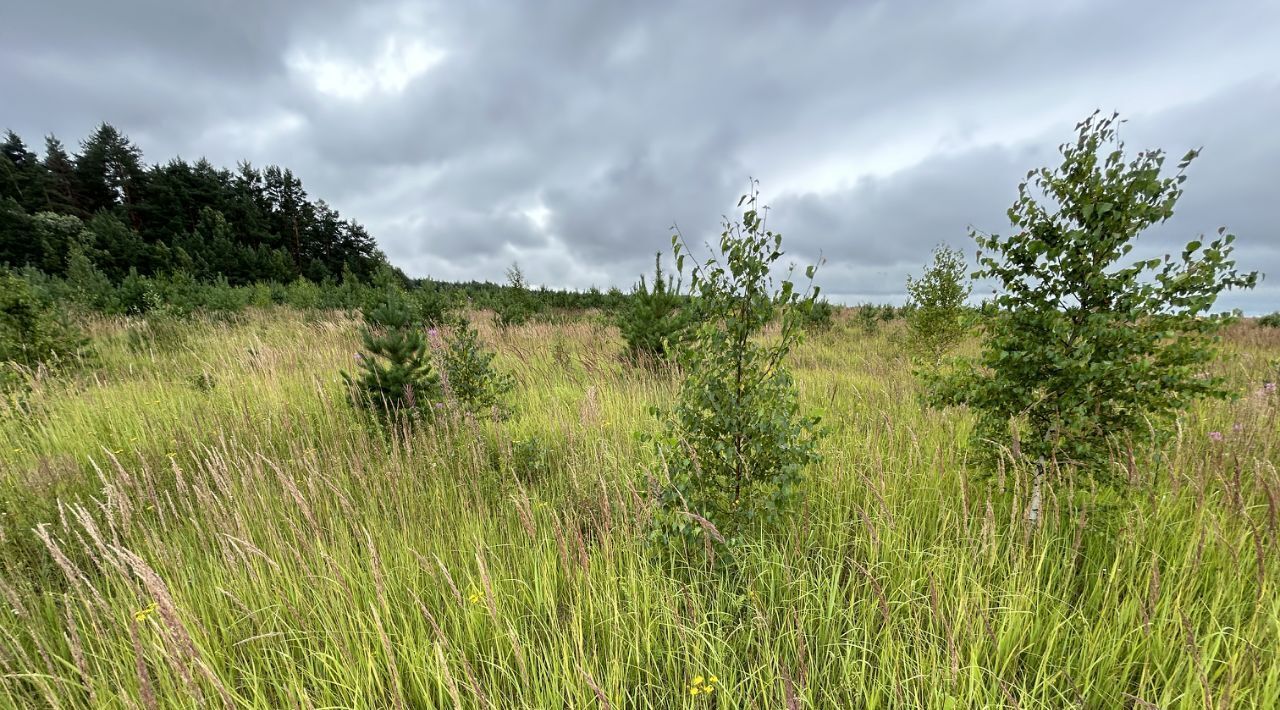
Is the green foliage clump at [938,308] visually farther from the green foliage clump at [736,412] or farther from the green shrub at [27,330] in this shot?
the green shrub at [27,330]

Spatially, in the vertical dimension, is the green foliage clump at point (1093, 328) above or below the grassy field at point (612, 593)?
above

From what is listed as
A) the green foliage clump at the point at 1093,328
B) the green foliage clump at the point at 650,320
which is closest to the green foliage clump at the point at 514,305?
the green foliage clump at the point at 650,320

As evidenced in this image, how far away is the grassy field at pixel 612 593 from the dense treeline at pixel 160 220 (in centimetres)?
3143

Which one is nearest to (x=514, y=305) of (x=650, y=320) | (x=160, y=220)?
(x=650, y=320)

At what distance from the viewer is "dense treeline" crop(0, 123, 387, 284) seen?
3234 cm

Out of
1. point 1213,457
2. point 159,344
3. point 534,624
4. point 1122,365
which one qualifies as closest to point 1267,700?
point 1122,365

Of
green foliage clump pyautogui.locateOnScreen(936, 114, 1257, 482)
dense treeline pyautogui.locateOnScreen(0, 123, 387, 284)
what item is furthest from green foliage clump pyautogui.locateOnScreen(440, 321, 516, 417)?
dense treeline pyautogui.locateOnScreen(0, 123, 387, 284)

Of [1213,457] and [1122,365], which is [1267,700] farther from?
[1213,457]

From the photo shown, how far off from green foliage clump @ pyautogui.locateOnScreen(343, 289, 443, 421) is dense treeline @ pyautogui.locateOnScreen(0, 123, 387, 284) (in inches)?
1163

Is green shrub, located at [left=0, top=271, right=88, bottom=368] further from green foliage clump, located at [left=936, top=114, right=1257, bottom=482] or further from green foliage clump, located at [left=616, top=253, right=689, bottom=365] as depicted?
green foliage clump, located at [left=936, top=114, right=1257, bottom=482]

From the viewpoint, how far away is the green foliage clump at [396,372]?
4.29 metres

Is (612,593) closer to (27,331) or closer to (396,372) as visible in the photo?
(396,372)

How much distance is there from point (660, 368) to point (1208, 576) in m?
5.52

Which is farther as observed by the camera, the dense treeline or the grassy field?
the dense treeline
